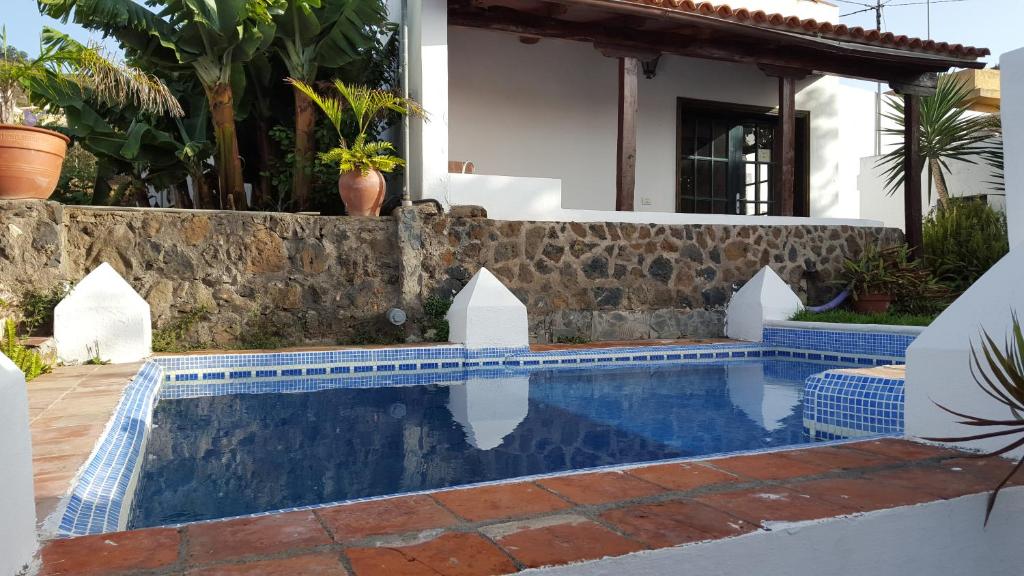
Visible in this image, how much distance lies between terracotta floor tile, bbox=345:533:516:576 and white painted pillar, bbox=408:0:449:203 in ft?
24.5

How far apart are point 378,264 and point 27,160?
3.67m

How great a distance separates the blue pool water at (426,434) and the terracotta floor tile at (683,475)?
1054mm

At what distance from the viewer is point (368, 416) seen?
5.48 m

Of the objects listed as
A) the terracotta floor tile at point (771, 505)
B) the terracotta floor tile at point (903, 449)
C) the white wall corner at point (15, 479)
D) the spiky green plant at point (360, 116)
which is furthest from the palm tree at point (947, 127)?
the white wall corner at point (15, 479)

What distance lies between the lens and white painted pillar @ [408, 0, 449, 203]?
30.2ft

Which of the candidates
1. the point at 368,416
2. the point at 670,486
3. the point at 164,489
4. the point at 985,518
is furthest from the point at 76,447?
the point at 985,518

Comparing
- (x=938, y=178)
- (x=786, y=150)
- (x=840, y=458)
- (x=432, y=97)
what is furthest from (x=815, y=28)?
(x=840, y=458)

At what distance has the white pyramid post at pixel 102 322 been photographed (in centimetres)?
677

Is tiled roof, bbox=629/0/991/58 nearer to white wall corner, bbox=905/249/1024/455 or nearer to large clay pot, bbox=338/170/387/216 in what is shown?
large clay pot, bbox=338/170/387/216

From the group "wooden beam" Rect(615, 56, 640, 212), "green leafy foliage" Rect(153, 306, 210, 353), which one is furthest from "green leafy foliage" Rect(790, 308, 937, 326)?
"green leafy foliage" Rect(153, 306, 210, 353)

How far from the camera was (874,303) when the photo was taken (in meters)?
10.4

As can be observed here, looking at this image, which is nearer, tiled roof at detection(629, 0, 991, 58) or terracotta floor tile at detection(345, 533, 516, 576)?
terracotta floor tile at detection(345, 533, 516, 576)

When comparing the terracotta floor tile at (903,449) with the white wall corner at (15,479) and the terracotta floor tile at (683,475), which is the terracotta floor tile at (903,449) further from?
the white wall corner at (15,479)

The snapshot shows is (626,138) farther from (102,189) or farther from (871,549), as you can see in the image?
(871,549)
